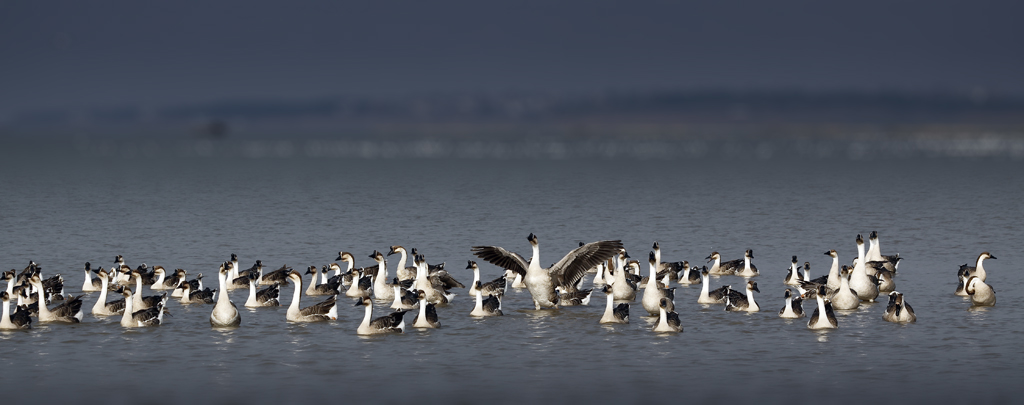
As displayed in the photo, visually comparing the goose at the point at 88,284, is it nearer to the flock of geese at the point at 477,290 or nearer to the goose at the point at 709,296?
the flock of geese at the point at 477,290

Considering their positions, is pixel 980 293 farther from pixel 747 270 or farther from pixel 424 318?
pixel 424 318

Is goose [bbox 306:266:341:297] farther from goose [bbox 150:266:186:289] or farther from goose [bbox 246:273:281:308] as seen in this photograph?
goose [bbox 150:266:186:289]

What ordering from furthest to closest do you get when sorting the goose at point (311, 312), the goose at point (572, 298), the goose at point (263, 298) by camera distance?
1. the goose at point (572, 298)
2. the goose at point (263, 298)
3. the goose at point (311, 312)

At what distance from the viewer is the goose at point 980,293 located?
21.1 m

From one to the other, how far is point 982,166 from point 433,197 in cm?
5249

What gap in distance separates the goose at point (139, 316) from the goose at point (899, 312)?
1177 cm

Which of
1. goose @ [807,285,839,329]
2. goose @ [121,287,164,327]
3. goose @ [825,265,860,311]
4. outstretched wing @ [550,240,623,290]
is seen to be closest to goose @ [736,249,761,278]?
goose @ [825,265,860,311]

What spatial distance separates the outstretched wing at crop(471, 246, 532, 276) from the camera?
22.0m

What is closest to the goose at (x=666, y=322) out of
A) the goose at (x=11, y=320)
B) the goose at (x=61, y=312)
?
the goose at (x=61, y=312)

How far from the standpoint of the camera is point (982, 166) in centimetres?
9000

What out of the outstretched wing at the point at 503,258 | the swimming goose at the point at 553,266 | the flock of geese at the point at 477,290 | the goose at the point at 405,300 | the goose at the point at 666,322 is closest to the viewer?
the goose at the point at 666,322

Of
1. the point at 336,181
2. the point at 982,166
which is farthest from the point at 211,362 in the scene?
the point at 982,166

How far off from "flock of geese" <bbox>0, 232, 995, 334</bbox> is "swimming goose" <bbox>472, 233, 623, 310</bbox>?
0.02 meters

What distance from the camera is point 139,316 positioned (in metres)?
19.4
